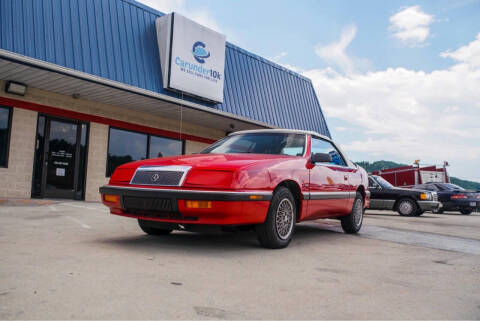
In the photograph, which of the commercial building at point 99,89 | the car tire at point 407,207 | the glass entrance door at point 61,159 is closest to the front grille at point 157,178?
the commercial building at point 99,89

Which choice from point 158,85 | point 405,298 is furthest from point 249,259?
point 158,85

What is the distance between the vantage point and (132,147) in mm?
12461

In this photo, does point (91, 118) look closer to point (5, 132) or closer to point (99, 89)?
point (99, 89)

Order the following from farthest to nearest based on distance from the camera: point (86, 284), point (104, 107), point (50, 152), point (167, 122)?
1. point (167, 122)
2. point (104, 107)
3. point (50, 152)
4. point (86, 284)

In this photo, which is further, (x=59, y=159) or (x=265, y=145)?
(x=59, y=159)

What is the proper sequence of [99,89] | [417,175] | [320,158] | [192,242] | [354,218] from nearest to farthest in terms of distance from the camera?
[192,242] < [320,158] < [354,218] < [99,89] < [417,175]

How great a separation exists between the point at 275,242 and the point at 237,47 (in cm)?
1047

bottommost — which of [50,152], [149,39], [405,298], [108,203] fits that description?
[405,298]

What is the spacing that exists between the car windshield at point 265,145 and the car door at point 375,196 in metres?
9.13

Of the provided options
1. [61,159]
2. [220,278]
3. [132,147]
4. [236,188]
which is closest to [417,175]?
[132,147]

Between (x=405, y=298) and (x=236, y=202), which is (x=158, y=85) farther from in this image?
(x=405, y=298)

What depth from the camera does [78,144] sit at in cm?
1110

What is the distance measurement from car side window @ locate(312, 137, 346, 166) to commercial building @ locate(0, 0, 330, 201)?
5724 millimetres

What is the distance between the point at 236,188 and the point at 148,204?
0.90m
